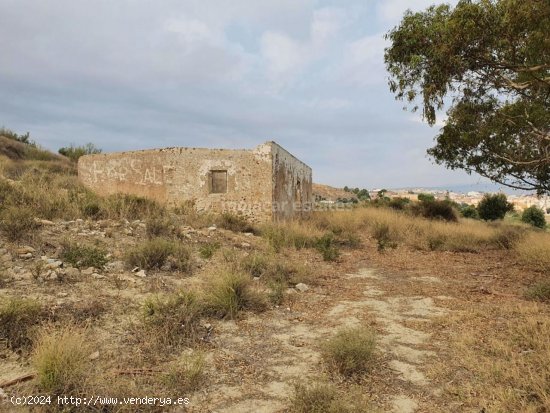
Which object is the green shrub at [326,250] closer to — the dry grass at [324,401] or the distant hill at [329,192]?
the dry grass at [324,401]

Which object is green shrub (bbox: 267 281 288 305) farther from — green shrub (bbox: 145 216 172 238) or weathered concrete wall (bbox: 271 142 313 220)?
weathered concrete wall (bbox: 271 142 313 220)

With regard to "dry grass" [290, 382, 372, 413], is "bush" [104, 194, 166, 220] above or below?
above

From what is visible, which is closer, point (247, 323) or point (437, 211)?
point (247, 323)

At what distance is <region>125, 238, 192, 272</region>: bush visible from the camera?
6.35 m

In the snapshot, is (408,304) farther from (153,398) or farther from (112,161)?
(112,161)

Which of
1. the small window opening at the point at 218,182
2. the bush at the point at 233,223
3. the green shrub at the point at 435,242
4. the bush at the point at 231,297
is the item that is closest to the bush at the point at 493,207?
the green shrub at the point at 435,242

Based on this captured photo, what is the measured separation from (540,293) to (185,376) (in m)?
5.11

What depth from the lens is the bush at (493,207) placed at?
25.7 m

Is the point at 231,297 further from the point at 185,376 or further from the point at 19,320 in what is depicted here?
the point at 19,320

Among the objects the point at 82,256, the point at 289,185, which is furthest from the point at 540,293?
the point at 289,185

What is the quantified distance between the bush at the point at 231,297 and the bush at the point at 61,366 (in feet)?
6.23

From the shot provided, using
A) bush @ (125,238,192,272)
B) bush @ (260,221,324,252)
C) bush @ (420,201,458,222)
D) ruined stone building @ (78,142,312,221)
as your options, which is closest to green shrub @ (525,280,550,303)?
bush @ (260,221,324,252)

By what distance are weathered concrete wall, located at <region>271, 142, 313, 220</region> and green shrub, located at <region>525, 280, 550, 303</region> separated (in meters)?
7.74

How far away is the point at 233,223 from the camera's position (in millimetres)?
11445
